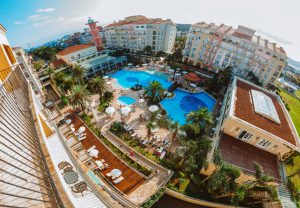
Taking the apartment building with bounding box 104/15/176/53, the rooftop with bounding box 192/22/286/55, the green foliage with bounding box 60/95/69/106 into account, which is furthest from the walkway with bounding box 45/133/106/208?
the apartment building with bounding box 104/15/176/53

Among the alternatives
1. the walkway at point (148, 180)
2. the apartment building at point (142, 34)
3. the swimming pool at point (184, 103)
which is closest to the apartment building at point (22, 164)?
the walkway at point (148, 180)

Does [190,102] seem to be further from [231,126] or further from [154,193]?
[154,193]

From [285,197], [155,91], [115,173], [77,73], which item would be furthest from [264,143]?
[77,73]

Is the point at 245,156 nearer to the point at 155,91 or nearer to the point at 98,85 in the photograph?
the point at 155,91

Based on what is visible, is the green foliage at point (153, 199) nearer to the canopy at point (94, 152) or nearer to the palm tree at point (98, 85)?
the canopy at point (94, 152)

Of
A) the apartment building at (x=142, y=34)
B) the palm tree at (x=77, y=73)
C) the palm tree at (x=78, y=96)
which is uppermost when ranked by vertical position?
the apartment building at (x=142, y=34)

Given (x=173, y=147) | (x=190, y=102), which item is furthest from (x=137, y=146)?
(x=190, y=102)

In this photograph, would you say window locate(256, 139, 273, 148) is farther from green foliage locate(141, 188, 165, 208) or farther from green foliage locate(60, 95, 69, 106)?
green foliage locate(60, 95, 69, 106)
